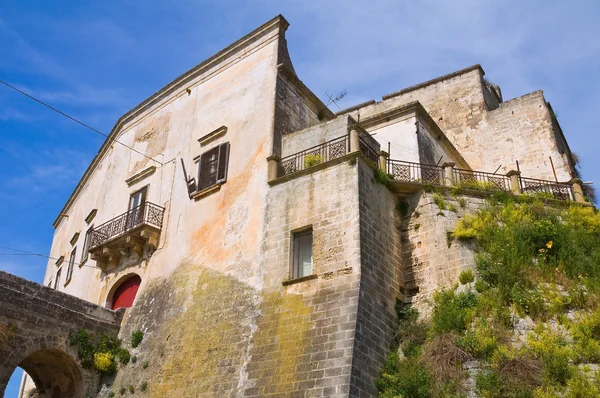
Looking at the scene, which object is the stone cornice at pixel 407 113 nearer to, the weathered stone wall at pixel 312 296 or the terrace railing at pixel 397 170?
the terrace railing at pixel 397 170

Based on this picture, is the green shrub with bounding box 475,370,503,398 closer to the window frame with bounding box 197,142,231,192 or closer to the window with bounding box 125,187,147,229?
the window frame with bounding box 197,142,231,192

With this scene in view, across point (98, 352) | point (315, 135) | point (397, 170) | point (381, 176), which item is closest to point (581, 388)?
point (381, 176)

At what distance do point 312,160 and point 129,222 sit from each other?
7.14 metres

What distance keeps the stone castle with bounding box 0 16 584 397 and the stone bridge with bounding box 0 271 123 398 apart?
0.04 metres

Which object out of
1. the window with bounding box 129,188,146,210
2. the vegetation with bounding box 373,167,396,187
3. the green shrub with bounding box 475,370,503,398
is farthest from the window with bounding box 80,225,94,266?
the green shrub with bounding box 475,370,503,398

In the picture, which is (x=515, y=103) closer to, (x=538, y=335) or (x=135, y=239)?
(x=538, y=335)

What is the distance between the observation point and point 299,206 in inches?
591

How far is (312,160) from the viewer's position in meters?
15.7

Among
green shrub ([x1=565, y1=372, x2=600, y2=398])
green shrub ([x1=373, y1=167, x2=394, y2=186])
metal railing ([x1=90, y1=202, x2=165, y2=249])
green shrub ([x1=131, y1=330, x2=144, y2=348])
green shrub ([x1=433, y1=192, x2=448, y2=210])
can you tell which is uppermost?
metal railing ([x1=90, y1=202, x2=165, y2=249])

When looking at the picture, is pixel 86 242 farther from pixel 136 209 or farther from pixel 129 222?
pixel 136 209

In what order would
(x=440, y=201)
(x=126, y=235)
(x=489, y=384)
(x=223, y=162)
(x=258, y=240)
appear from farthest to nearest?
1. (x=126, y=235)
2. (x=223, y=162)
3. (x=440, y=201)
4. (x=258, y=240)
5. (x=489, y=384)

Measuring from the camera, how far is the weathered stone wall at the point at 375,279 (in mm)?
12320

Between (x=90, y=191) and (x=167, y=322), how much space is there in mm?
10793

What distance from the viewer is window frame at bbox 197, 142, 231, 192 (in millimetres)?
17616
